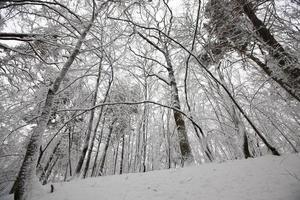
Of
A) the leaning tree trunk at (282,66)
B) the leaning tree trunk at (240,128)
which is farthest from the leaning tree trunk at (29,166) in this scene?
the leaning tree trunk at (240,128)

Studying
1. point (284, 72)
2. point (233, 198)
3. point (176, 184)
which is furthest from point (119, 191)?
point (284, 72)

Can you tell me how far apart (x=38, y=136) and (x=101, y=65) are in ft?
15.3

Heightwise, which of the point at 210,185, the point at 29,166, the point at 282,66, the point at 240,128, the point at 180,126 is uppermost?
the point at 282,66

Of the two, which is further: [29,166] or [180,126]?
[180,126]

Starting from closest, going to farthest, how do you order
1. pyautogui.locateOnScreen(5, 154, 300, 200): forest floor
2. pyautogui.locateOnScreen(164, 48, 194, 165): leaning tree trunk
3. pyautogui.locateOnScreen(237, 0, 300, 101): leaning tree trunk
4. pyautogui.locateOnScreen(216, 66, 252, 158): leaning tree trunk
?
pyautogui.locateOnScreen(5, 154, 300, 200): forest floor
pyautogui.locateOnScreen(237, 0, 300, 101): leaning tree trunk
pyautogui.locateOnScreen(216, 66, 252, 158): leaning tree trunk
pyautogui.locateOnScreen(164, 48, 194, 165): leaning tree trunk

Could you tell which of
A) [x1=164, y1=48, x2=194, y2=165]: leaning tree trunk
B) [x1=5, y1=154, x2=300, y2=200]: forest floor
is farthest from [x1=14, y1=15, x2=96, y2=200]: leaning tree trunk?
[x1=164, y1=48, x2=194, y2=165]: leaning tree trunk

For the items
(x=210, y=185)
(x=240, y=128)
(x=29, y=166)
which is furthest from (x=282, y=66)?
(x=29, y=166)

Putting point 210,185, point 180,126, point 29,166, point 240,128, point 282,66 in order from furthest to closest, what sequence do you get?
point 180,126, point 240,128, point 282,66, point 29,166, point 210,185

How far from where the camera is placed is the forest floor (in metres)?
2.86

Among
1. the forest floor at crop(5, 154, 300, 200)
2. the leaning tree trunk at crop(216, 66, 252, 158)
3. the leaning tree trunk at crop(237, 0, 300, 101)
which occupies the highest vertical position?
the leaning tree trunk at crop(237, 0, 300, 101)

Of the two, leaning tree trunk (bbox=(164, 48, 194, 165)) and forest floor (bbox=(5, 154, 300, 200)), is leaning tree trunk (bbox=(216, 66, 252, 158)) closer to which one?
forest floor (bbox=(5, 154, 300, 200))

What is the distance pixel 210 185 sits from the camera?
3.48 metres

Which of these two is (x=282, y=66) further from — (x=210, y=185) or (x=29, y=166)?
(x=29, y=166)

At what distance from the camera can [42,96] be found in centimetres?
663
